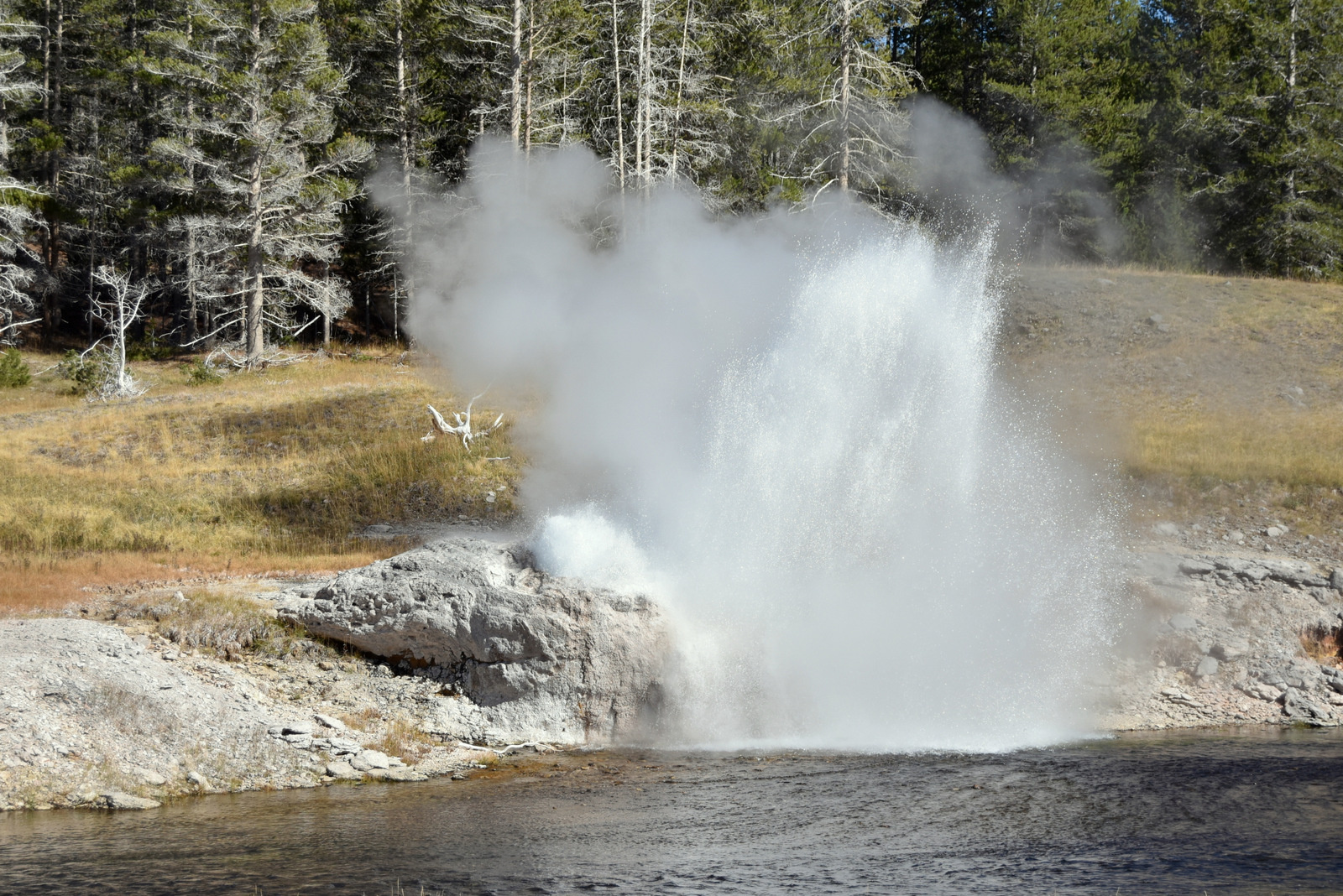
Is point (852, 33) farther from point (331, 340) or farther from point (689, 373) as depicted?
point (331, 340)

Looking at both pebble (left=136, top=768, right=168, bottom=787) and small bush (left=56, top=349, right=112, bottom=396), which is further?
small bush (left=56, top=349, right=112, bottom=396)

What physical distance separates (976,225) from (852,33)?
14.4 meters

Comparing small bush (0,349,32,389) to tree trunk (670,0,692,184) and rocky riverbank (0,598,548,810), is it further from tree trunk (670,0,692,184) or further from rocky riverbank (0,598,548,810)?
rocky riverbank (0,598,548,810)

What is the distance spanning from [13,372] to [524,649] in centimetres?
3084

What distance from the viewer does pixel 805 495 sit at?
13.5m

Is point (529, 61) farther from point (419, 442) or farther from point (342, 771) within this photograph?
point (342, 771)

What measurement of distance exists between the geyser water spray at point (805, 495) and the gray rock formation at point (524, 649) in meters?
0.45

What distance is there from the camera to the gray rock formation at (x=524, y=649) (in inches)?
464

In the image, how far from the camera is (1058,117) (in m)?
38.1

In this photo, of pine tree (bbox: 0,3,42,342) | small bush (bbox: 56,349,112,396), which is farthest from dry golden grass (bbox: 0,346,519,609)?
pine tree (bbox: 0,3,42,342)

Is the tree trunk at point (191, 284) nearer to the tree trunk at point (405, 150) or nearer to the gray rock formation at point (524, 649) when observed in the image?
the tree trunk at point (405, 150)

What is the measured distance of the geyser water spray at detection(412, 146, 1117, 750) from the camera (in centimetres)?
1227

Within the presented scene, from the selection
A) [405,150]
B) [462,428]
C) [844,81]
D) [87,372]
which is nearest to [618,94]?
[844,81]

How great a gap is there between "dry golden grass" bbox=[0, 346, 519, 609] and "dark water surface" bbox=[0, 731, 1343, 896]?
7580 millimetres
